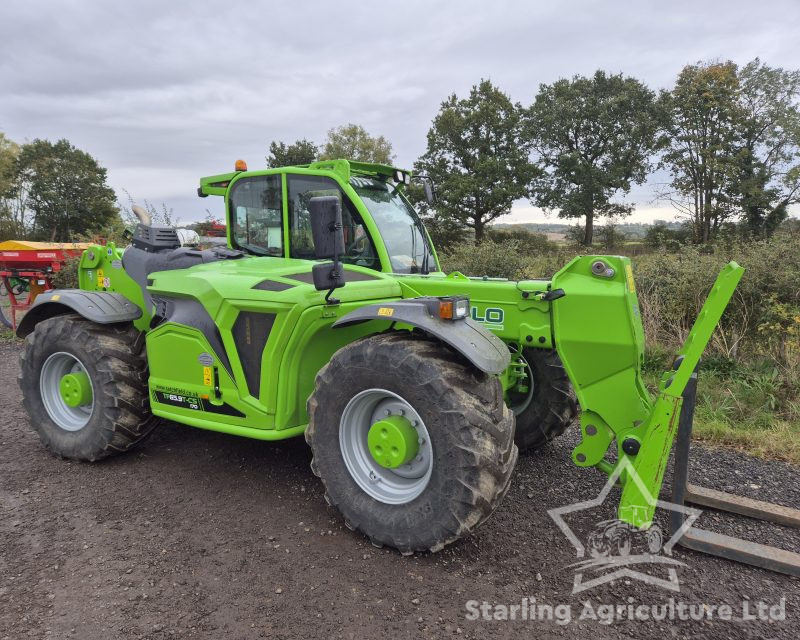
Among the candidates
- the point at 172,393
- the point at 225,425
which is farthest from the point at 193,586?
the point at 172,393

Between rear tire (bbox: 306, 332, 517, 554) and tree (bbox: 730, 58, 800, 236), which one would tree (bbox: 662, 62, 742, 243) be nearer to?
tree (bbox: 730, 58, 800, 236)

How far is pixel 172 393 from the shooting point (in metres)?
3.93

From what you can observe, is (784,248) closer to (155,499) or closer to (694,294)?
(694,294)

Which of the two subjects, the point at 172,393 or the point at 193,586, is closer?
the point at 193,586

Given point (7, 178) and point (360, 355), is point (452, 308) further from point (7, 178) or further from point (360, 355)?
point (7, 178)

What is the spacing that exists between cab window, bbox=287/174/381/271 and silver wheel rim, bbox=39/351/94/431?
2040 mm

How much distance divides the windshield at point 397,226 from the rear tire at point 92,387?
2113mm

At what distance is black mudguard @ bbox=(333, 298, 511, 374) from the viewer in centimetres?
283

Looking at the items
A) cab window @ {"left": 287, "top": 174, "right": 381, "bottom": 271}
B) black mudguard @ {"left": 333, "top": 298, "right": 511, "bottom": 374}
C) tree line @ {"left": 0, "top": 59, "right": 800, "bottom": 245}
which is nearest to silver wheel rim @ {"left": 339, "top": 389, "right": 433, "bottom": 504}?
black mudguard @ {"left": 333, "top": 298, "right": 511, "bottom": 374}

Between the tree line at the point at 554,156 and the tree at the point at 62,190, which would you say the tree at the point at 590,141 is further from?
the tree at the point at 62,190

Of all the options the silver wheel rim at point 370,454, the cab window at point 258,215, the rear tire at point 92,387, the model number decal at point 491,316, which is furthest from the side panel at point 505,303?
the rear tire at point 92,387

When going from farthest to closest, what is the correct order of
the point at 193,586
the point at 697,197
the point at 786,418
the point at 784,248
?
the point at 697,197 < the point at 784,248 < the point at 786,418 < the point at 193,586

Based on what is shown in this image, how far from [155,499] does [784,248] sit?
785 cm

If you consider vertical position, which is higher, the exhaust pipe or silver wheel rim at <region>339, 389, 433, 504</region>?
the exhaust pipe
